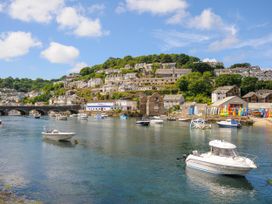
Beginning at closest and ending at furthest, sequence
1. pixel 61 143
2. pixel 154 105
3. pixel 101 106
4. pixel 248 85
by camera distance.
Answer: pixel 61 143 < pixel 154 105 < pixel 248 85 < pixel 101 106

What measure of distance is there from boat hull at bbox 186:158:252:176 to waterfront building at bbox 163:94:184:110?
12046 cm

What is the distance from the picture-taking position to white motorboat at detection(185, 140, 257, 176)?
94.8 feet

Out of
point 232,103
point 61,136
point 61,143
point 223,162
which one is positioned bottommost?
point 61,143

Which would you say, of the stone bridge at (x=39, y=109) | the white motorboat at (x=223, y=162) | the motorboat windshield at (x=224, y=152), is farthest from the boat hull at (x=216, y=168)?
the stone bridge at (x=39, y=109)

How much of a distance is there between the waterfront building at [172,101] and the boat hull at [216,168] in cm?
12046

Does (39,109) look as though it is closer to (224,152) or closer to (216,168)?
(224,152)

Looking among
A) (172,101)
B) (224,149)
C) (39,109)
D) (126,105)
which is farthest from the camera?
(126,105)

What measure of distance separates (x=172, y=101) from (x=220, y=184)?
417 feet

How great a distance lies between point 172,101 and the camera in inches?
6068

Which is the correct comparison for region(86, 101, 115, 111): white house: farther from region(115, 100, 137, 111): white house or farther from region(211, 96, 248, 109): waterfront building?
region(211, 96, 248, 109): waterfront building

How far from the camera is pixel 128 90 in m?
189

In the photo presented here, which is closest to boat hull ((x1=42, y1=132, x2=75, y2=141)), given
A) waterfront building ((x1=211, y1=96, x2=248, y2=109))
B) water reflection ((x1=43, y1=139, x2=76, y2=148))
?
water reflection ((x1=43, y1=139, x2=76, y2=148))

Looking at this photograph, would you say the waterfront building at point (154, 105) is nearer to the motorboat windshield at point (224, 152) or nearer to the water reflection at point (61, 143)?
the water reflection at point (61, 143)

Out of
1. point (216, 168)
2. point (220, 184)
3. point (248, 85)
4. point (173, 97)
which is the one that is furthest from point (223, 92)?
point (220, 184)
